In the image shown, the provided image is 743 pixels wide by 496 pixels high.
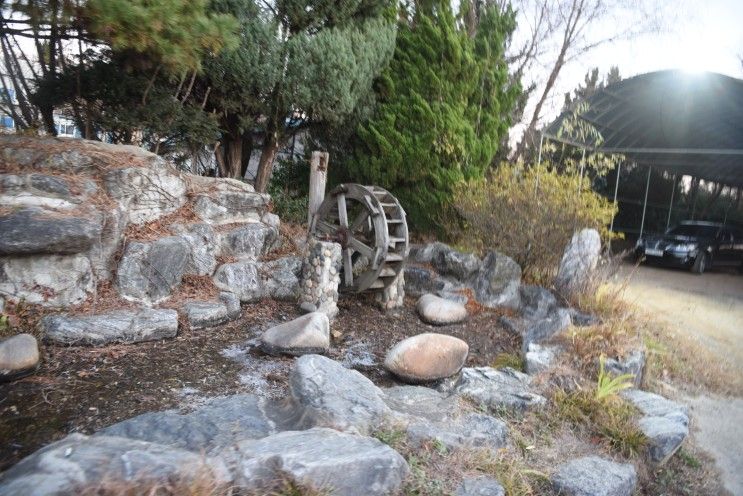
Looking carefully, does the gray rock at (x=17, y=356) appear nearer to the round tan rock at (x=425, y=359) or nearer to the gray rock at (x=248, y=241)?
the gray rock at (x=248, y=241)

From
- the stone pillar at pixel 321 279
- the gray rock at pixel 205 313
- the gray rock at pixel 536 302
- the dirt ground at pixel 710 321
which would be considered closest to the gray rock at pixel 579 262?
the gray rock at pixel 536 302

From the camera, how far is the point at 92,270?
551 cm

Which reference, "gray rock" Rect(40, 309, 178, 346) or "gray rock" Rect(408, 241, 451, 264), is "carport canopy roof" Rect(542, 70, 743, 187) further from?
"gray rock" Rect(40, 309, 178, 346)

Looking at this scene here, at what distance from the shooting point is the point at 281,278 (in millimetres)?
7312

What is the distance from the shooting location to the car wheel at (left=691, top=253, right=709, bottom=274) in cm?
1109

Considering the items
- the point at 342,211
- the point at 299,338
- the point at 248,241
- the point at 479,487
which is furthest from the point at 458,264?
the point at 479,487

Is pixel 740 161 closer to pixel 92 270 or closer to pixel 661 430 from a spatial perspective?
pixel 661 430

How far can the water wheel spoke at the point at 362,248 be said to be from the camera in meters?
7.42

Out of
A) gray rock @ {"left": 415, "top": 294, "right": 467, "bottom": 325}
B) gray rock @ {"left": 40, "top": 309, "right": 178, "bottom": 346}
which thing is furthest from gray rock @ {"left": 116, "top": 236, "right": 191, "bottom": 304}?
gray rock @ {"left": 415, "top": 294, "right": 467, "bottom": 325}

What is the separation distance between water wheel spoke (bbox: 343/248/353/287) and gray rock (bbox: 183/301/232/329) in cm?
210

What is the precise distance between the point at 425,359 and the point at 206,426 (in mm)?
2382

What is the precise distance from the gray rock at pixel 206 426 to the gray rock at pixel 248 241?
3.64m

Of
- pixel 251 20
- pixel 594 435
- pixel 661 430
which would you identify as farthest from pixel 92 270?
pixel 661 430

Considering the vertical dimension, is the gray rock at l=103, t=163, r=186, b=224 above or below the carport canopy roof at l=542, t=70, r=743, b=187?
below
